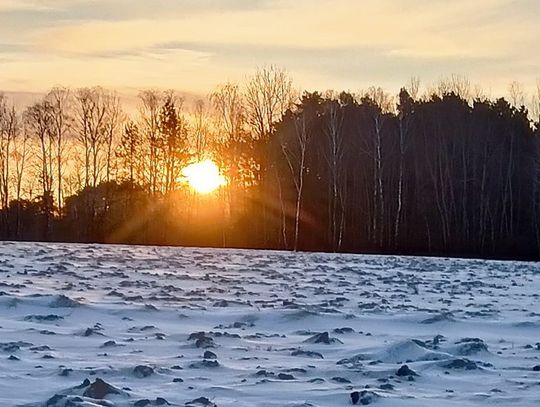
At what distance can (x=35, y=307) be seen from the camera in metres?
10.3

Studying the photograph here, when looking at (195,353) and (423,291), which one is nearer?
(195,353)

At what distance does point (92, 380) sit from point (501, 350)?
3.85 meters

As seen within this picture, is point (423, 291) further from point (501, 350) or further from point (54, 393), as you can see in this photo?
point (54, 393)

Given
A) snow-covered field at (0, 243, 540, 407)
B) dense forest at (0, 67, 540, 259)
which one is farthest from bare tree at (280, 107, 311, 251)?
snow-covered field at (0, 243, 540, 407)

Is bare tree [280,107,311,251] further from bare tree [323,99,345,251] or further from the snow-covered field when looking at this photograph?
the snow-covered field

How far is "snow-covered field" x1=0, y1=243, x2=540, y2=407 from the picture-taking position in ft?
18.1

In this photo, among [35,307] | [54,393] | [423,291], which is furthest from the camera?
[423,291]

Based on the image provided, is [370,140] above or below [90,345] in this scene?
above

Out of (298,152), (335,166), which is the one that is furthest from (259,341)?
(298,152)

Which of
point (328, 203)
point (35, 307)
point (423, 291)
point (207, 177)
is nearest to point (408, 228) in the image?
point (328, 203)

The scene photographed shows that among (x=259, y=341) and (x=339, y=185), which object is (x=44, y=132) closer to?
(x=339, y=185)

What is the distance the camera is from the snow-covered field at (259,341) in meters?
5.50

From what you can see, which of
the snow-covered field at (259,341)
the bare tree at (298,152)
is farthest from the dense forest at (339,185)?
the snow-covered field at (259,341)

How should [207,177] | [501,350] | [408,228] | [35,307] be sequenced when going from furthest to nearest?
1. [207,177]
2. [408,228]
3. [35,307]
4. [501,350]
